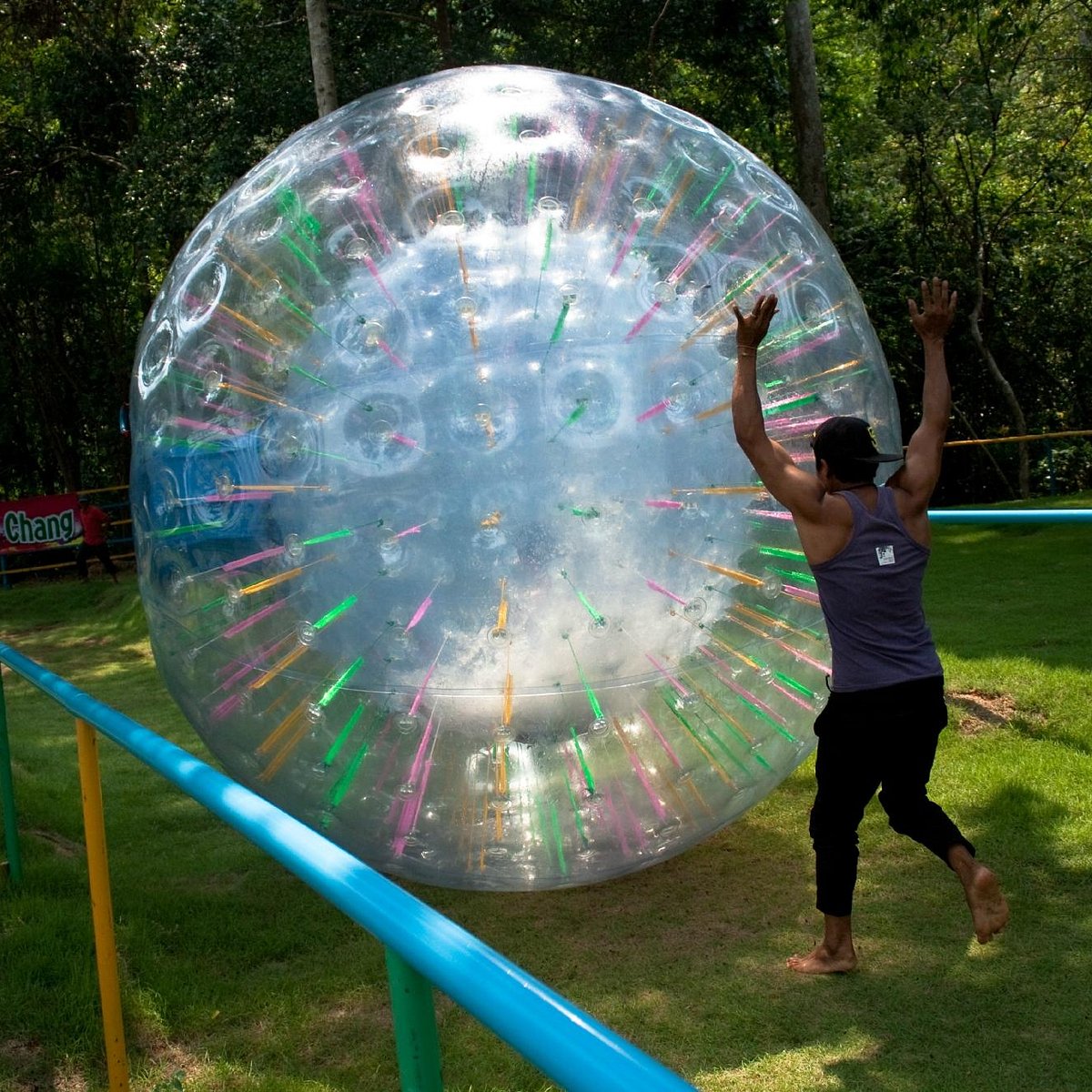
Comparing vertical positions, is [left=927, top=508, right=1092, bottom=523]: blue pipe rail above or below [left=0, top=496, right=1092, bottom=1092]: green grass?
above

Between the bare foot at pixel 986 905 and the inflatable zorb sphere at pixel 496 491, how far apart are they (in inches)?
25.4

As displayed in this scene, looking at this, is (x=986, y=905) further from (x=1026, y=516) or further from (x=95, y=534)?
(x=95, y=534)

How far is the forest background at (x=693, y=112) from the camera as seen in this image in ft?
39.4

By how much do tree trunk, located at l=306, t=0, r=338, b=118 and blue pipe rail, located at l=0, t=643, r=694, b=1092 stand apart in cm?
806

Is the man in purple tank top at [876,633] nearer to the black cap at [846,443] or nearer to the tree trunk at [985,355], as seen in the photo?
the black cap at [846,443]

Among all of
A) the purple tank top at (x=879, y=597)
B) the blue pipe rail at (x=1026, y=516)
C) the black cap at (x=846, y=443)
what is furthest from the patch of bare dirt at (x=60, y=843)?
the blue pipe rail at (x=1026, y=516)

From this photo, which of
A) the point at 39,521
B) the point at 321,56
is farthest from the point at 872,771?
the point at 39,521

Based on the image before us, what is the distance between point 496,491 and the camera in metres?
2.98

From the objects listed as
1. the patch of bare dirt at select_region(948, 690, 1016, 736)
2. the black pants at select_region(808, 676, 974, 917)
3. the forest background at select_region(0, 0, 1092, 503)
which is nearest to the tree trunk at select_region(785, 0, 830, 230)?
the forest background at select_region(0, 0, 1092, 503)

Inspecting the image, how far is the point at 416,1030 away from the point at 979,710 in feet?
14.8

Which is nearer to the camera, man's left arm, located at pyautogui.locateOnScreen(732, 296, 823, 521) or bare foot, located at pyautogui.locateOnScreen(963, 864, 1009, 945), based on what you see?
man's left arm, located at pyautogui.locateOnScreen(732, 296, 823, 521)

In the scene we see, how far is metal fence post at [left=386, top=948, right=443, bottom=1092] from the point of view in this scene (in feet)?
4.56

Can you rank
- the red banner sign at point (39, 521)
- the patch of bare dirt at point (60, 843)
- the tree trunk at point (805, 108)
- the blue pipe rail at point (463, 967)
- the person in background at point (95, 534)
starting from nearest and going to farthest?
the blue pipe rail at point (463, 967), the patch of bare dirt at point (60, 843), the tree trunk at point (805, 108), the person in background at point (95, 534), the red banner sign at point (39, 521)

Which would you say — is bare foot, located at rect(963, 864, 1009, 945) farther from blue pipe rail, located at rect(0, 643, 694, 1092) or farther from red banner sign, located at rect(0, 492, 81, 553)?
red banner sign, located at rect(0, 492, 81, 553)
